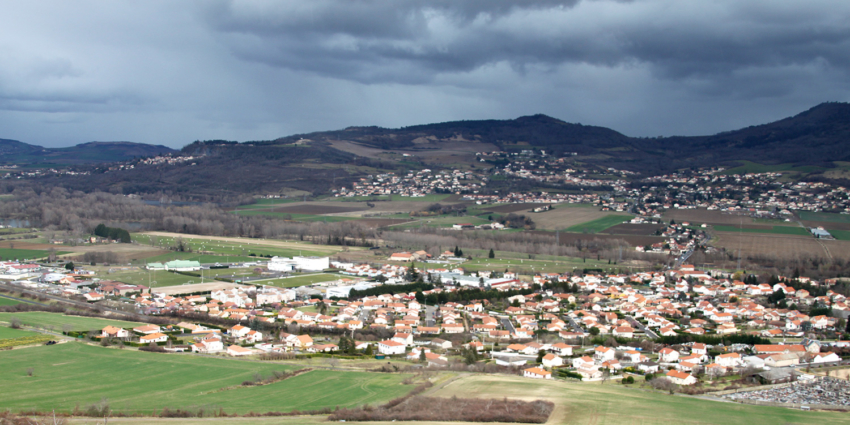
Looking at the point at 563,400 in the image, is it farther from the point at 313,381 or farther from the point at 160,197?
the point at 160,197

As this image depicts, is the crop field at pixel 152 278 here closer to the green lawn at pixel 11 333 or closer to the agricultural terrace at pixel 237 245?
the agricultural terrace at pixel 237 245

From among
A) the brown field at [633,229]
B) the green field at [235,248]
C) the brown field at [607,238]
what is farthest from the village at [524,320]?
the brown field at [633,229]

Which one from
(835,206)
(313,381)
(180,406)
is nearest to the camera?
(180,406)

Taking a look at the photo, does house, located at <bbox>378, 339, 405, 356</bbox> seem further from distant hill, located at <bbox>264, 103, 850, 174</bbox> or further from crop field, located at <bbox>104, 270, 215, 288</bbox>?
distant hill, located at <bbox>264, 103, 850, 174</bbox>

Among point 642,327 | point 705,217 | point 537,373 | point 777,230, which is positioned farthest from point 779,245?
point 537,373

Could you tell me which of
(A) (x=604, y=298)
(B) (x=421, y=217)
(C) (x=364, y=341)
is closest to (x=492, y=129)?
(B) (x=421, y=217)

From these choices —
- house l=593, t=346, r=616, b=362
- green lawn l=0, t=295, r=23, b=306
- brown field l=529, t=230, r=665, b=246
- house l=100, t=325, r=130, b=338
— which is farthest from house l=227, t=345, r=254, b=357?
brown field l=529, t=230, r=665, b=246

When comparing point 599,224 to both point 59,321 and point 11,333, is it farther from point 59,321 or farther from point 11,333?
point 11,333
